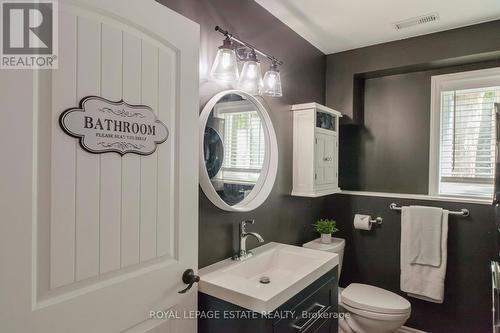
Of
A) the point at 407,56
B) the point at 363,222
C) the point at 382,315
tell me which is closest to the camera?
the point at 382,315

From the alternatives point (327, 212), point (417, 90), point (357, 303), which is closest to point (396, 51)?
point (417, 90)

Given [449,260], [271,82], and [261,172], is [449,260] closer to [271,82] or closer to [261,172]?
[261,172]

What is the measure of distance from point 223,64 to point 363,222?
1.76 m

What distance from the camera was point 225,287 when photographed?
1.30 m

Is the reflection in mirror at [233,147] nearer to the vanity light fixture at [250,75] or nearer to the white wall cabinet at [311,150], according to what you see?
the vanity light fixture at [250,75]

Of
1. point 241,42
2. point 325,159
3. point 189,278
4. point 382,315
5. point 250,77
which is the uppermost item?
point 241,42

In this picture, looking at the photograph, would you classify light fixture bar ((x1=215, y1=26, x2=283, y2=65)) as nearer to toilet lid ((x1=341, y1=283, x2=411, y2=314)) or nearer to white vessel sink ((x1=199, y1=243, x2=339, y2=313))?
white vessel sink ((x1=199, y1=243, x2=339, y2=313))

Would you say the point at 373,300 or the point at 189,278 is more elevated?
the point at 189,278

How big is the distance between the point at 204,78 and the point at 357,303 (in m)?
1.78

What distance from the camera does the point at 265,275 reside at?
1.77m

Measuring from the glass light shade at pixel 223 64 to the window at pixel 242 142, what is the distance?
0.19 meters

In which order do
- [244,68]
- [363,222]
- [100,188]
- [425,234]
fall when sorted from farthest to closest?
[363,222] < [425,234] < [244,68] < [100,188]

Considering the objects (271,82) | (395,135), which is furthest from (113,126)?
(395,135)

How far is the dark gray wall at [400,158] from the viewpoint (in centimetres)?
217
